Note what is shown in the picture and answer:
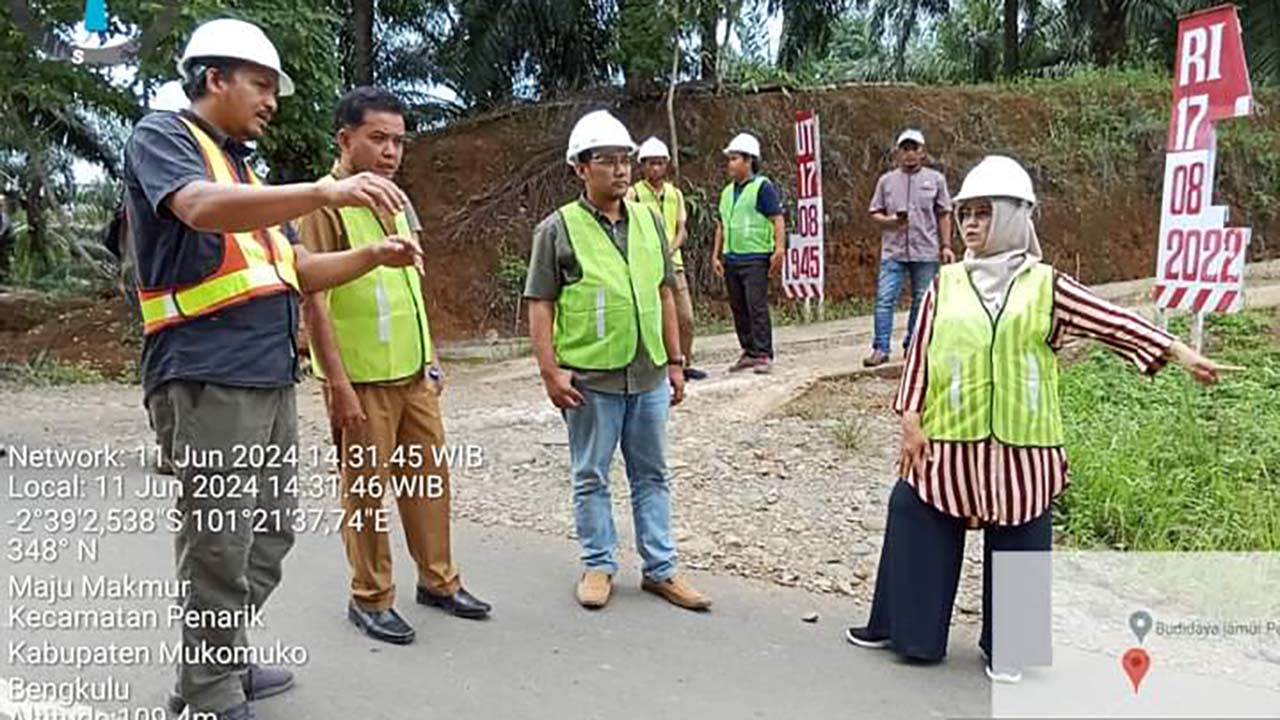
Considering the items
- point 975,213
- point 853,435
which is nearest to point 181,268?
point 975,213

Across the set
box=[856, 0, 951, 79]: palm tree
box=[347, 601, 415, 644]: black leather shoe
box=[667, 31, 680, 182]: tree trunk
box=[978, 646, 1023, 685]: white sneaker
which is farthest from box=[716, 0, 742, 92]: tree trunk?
box=[978, 646, 1023, 685]: white sneaker

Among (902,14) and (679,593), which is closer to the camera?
(679,593)

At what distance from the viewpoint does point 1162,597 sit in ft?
13.9

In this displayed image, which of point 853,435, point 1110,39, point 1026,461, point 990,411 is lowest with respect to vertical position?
point 853,435

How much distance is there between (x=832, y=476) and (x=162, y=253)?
13.1ft

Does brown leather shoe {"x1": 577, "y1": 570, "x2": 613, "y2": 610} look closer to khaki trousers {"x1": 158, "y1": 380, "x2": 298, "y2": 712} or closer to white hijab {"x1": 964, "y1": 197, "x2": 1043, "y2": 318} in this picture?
khaki trousers {"x1": 158, "y1": 380, "x2": 298, "y2": 712}

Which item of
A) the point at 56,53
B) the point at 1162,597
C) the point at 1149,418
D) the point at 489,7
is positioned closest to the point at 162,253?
the point at 1162,597

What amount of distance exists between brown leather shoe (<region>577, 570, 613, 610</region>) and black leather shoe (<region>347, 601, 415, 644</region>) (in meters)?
0.68

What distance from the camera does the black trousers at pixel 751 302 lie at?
848cm

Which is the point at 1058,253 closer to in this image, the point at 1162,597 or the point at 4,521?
the point at 1162,597

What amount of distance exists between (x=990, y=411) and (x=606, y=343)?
1384 millimetres

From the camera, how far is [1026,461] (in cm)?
347

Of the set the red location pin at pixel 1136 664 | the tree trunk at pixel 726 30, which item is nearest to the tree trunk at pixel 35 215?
the tree trunk at pixel 726 30

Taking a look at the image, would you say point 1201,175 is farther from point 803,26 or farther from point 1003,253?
point 803,26
